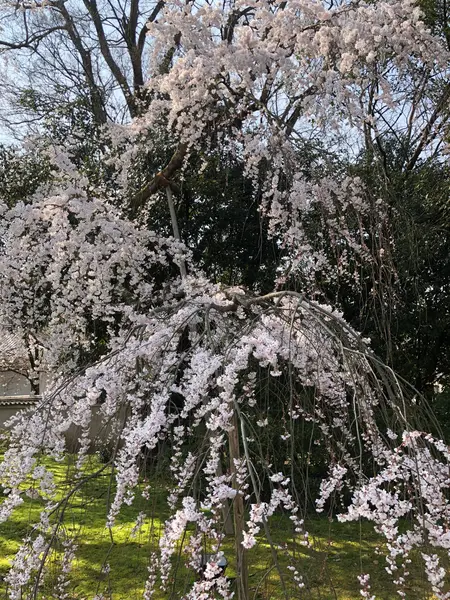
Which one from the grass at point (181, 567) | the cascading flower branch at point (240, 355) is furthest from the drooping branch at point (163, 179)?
the grass at point (181, 567)

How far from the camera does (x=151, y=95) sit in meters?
5.34

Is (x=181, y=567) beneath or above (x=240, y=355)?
beneath

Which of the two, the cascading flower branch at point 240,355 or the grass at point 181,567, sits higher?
the cascading flower branch at point 240,355

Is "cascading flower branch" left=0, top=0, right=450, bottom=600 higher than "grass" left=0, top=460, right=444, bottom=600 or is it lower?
higher

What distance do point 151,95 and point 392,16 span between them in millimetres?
2852

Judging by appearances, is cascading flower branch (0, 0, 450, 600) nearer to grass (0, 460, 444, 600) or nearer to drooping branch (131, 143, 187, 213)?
drooping branch (131, 143, 187, 213)

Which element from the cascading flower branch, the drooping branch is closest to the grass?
the cascading flower branch

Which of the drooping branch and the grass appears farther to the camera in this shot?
the drooping branch

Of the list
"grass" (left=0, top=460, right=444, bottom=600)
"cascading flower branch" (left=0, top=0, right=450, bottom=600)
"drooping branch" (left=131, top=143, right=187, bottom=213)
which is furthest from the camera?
"drooping branch" (left=131, top=143, right=187, bottom=213)

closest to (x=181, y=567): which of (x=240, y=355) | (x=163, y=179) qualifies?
(x=240, y=355)

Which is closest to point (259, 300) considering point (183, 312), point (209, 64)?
point (183, 312)

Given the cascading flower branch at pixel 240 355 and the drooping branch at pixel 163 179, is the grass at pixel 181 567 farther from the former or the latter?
the drooping branch at pixel 163 179

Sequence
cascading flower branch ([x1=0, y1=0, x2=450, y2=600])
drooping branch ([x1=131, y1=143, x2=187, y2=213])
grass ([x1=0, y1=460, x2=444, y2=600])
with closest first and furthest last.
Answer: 1. cascading flower branch ([x1=0, y1=0, x2=450, y2=600])
2. grass ([x1=0, y1=460, x2=444, y2=600])
3. drooping branch ([x1=131, y1=143, x2=187, y2=213])

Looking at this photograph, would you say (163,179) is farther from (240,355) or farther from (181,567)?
(240,355)
